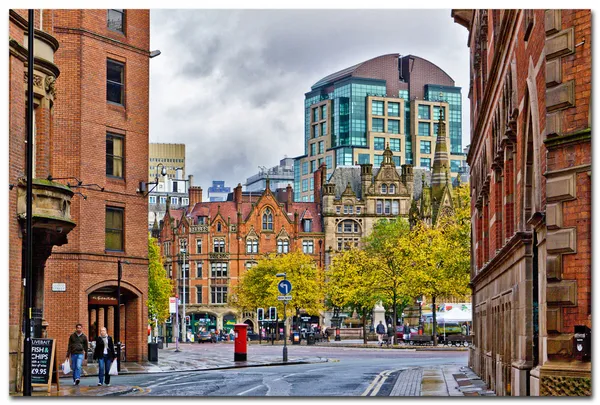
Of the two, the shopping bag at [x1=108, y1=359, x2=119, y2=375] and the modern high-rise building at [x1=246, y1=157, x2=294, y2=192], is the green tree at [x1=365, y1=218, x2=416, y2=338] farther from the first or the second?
the modern high-rise building at [x1=246, y1=157, x2=294, y2=192]

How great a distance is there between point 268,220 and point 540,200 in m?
117

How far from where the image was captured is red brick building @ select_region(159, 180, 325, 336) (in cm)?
13512

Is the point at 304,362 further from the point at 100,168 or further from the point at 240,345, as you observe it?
the point at 100,168

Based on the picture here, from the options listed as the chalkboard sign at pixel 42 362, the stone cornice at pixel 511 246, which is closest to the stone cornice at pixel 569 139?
the stone cornice at pixel 511 246

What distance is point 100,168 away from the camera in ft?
147

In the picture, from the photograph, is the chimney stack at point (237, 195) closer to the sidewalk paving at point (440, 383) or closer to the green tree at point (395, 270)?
the green tree at point (395, 270)

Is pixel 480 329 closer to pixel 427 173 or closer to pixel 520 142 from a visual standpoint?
pixel 520 142

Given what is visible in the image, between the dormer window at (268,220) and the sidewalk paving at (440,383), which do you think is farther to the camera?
the dormer window at (268,220)

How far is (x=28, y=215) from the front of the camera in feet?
68.0

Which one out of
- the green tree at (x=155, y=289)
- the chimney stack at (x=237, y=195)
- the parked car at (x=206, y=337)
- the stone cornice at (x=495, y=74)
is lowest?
the parked car at (x=206, y=337)

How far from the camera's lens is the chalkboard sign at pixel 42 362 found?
25531 millimetres

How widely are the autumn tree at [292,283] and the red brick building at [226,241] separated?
21.5 meters

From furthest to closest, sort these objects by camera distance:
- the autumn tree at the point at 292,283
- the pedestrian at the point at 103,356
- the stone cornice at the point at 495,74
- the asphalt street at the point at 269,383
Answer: the autumn tree at the point at 292,283 → the pedestrian at the point at 103,356 → the asphalt street at the point at 269,383 → the stone cornice at the point at 495,74

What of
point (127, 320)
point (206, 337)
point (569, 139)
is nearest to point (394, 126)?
point (127, 320)
